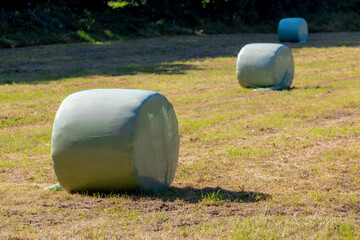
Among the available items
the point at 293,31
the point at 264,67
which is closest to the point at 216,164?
the point at 264,67

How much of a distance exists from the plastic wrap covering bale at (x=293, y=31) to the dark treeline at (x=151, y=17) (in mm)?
4738

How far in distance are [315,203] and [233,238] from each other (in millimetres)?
1148

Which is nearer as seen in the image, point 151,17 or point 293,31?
point 293,31

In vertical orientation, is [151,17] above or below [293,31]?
above

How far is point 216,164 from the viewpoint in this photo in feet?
20.6

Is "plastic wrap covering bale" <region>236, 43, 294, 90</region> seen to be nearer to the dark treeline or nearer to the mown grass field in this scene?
the mown grass field

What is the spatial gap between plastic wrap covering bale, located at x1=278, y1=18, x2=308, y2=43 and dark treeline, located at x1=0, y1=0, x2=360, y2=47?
4.74 m

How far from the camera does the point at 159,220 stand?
14.6ft

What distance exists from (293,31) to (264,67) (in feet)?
41.6

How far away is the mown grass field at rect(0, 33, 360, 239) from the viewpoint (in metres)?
4.32

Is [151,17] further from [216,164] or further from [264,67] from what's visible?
[216,164]

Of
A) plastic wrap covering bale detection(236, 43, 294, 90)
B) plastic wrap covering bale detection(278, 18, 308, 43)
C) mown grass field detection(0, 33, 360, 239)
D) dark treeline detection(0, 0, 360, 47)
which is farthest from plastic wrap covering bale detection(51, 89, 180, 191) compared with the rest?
plastic wrap covering bale detection(278, 18, 308, 43)

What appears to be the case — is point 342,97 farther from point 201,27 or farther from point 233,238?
point 201,27

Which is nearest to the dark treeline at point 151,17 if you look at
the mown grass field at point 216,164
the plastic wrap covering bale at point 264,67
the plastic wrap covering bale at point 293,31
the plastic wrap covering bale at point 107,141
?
the plastic wrap covering bale at point 293,31
